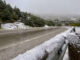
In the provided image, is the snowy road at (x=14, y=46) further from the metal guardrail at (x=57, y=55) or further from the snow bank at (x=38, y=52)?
the snow bank at (x=38, y=52)

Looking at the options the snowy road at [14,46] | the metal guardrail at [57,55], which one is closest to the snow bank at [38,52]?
the metal guardrail at [57,55]

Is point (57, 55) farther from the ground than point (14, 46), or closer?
farther from the ground

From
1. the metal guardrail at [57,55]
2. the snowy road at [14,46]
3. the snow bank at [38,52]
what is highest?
the snow bank at [38,52]

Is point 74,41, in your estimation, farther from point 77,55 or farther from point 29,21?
point 29,21

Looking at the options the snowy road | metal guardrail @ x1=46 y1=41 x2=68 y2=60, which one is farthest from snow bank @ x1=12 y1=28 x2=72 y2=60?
Answer: the snowy road

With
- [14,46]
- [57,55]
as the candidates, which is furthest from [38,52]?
[14,46]

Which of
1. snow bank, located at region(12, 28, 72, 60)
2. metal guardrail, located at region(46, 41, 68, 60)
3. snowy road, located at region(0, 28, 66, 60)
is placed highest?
snow bank, located at region(12, 28, 72, 60)

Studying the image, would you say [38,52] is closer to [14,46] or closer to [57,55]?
[57,55]

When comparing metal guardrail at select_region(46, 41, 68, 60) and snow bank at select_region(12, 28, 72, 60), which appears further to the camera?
metal guardrail at select_region(46, 41, 68, 60)

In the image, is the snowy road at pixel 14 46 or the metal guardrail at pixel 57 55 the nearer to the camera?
the metal guardrail at pixel 57 55

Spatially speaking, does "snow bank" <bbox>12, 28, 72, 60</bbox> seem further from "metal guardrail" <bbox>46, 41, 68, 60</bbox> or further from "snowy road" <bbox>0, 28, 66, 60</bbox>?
"snowy road" <bbox>0, 28, 66, 60</bbox>

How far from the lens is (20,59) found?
74.4 inches

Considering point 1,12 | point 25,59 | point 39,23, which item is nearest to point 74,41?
point 25,59

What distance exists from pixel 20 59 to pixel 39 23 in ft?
307
